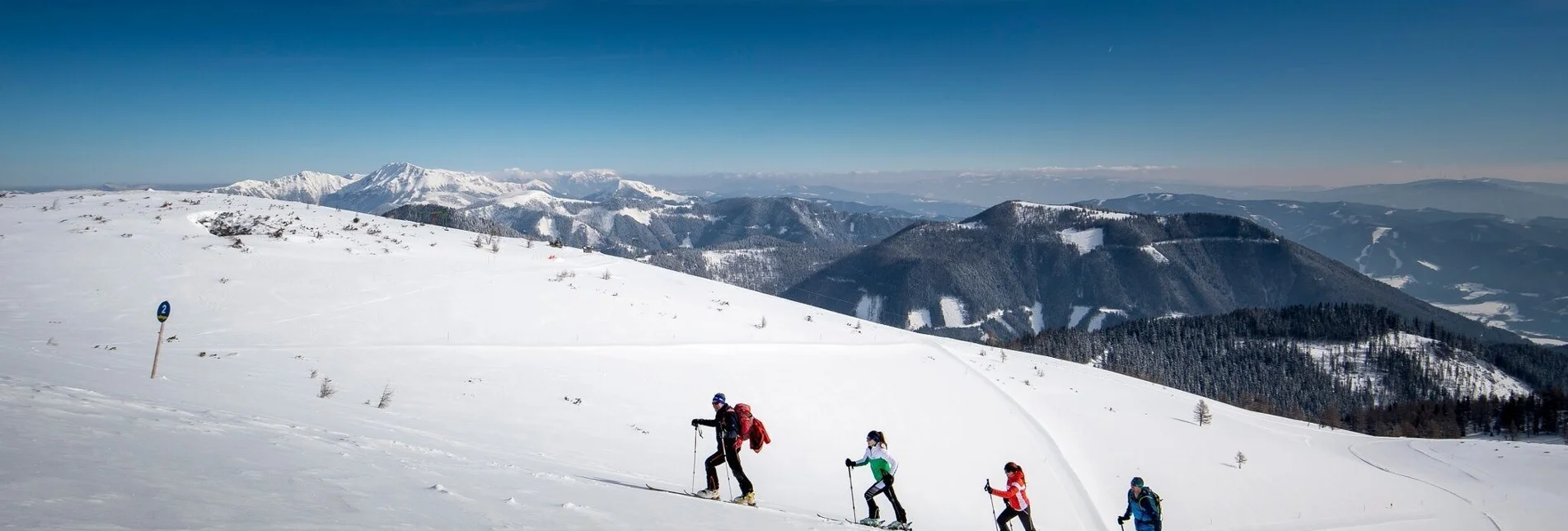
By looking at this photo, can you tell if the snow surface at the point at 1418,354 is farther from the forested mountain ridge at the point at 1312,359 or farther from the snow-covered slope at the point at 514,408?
the snow-covered slope at the point at 514,408

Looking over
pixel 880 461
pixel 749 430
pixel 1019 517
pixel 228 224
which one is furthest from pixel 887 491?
pixel 228 224

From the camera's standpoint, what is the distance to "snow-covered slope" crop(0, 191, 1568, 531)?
731cm

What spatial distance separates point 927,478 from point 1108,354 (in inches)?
5575

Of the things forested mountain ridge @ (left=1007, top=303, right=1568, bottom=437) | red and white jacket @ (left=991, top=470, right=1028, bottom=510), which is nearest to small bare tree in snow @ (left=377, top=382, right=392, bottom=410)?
red and white jacket @ (left=991, top=470, right=1028, bottom=510)

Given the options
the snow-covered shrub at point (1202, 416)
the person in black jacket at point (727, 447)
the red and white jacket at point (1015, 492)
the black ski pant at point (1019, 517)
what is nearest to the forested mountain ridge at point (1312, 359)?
the snow-covered shrub at point (1202, 416)

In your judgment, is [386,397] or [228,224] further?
[228,224]

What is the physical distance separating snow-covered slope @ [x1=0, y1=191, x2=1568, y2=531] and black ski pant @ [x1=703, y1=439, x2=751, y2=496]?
0.78m

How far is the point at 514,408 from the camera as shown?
53.3 feet

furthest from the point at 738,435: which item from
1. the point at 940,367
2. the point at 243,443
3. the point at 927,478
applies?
the point at 940,367

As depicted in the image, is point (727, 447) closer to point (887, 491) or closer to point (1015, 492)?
point (887, 491)

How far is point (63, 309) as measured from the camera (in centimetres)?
1959

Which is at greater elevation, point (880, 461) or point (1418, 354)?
point (880, 461)

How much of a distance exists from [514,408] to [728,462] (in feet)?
26.9

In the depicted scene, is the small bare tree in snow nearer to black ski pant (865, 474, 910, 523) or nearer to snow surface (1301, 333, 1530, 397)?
black ski pant (865, 474, 910, 523)
